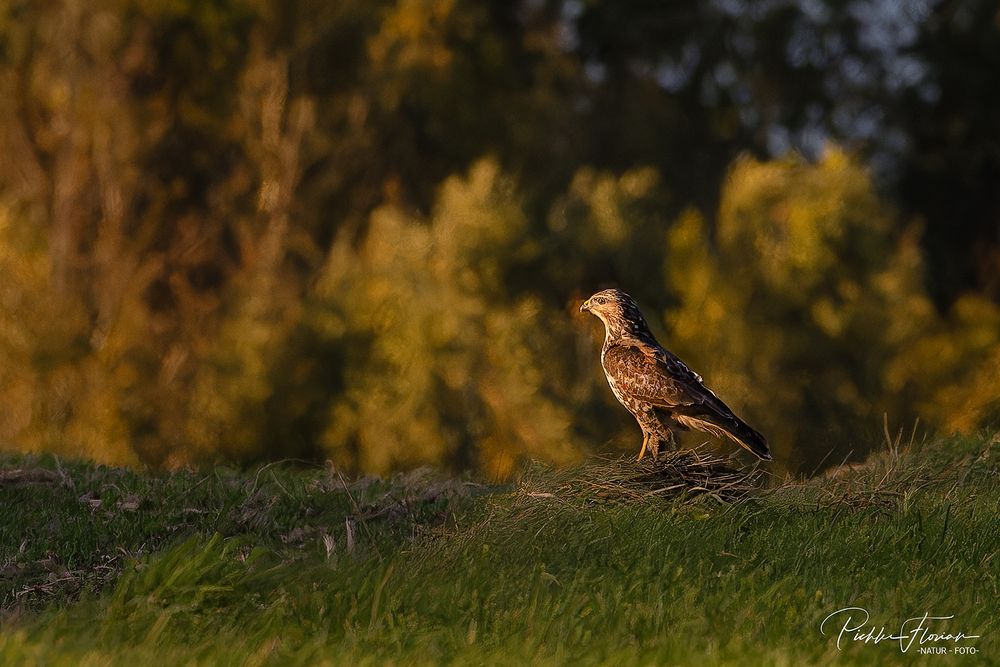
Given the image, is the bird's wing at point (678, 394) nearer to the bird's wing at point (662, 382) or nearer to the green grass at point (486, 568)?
the bird's wing at point (662, 382)

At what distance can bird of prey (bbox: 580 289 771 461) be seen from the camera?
8.84 meters

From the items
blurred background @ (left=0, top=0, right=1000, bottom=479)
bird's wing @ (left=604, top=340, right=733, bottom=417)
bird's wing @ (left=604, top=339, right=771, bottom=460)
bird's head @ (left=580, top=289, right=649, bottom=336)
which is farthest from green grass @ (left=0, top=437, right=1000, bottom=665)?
blurred background @ (left=0, top=0, right=1000, bottom=479)

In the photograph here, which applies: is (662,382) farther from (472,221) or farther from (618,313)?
(472,221)

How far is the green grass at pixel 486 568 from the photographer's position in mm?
6418

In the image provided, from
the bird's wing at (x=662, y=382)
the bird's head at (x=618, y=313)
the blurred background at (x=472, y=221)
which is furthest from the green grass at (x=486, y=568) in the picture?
the blurred background at (x=472, y=221)

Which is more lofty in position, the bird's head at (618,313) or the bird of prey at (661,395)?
the bird's head at (618,313)

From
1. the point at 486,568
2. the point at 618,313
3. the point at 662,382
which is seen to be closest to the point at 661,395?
the point at 662,382

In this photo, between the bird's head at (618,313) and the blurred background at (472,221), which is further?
the blurred background at (472,221)

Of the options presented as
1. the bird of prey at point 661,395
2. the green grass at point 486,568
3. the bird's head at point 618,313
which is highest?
the bird's head at point 618,313

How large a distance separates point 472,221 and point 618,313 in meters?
7.34

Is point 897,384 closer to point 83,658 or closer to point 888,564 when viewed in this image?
point 888,564

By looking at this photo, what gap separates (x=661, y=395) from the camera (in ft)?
29.1

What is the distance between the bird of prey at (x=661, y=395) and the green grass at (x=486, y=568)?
1.58 ft

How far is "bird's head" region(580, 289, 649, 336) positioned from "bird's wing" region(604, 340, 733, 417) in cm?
35
